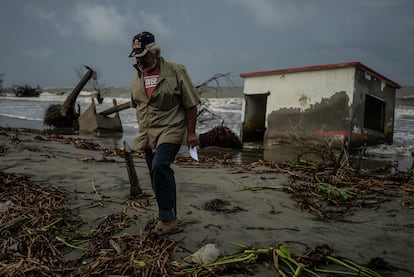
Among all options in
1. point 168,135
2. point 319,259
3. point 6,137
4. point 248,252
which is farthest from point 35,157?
point 319,259

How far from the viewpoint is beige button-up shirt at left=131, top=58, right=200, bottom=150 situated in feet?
9.63

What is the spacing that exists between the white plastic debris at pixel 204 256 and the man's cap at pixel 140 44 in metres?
1.62

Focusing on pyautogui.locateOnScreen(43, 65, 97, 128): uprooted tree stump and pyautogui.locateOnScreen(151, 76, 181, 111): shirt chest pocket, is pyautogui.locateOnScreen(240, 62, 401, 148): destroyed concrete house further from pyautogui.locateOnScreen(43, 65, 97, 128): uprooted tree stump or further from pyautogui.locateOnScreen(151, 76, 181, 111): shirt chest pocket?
pyautogui.locateOnScreen(43, 65, 97, 128): uprooted tree stump

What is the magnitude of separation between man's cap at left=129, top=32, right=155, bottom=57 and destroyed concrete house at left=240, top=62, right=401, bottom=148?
6674 mm

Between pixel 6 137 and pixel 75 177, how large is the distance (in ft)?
14.3

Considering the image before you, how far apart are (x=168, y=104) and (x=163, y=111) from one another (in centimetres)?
8

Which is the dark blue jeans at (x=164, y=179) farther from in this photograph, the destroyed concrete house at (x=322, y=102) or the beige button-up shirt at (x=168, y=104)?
the destroyed concrete house at (x=322, y=102)

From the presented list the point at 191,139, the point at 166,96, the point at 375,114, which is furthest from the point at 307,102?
the point at 166,96

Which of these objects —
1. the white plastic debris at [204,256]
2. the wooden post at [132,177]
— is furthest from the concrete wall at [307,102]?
the white plastic debris at [204,256]

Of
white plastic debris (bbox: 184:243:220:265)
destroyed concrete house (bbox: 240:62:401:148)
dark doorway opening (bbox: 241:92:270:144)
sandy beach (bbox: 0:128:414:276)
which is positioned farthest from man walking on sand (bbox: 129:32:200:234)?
dark doorway opening (bbox: 241:92:270:144)

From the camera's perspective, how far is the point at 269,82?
1188 cm

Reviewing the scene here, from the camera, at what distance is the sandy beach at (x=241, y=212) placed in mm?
2705

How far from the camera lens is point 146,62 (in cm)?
297

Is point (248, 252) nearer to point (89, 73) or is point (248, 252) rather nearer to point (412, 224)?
point (412, 224)
